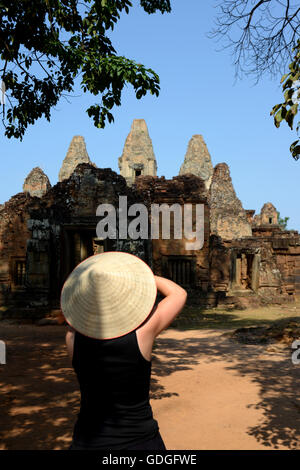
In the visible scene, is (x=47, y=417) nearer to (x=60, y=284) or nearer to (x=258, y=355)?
(x=258, y=355)

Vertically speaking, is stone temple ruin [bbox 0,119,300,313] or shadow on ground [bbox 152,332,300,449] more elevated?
stone temple ruin [bbox 0,119,300,313]

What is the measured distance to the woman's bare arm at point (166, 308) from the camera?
2115 millimetres

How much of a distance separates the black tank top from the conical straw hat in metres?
0.07

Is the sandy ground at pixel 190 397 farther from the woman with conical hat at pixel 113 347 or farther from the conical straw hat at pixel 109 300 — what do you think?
the conical straw hat at pixel 109 300

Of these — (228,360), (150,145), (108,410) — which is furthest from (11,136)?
(150,145)

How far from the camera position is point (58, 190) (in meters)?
16.6

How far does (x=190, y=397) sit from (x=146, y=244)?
8.99 m

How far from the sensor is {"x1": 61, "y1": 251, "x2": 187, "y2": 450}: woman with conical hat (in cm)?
202

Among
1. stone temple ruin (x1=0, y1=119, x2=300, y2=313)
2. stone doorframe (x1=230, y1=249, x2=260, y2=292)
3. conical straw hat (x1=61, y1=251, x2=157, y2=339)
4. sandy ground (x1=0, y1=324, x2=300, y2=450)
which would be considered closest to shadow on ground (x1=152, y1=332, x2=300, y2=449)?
sandy ground (x1=0, y1=324, x2=300, y2=450)

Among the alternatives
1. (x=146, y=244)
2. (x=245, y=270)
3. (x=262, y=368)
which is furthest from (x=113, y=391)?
(x=245, y=270)

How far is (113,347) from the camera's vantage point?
204 centimetres

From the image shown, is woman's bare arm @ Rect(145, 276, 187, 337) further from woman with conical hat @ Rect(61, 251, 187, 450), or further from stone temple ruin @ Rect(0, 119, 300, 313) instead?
stone temple ruin @ Rect(0, 119, 300, 313)

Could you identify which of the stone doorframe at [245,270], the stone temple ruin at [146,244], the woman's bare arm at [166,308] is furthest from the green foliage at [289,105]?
the stone doorframe at [245,270]
